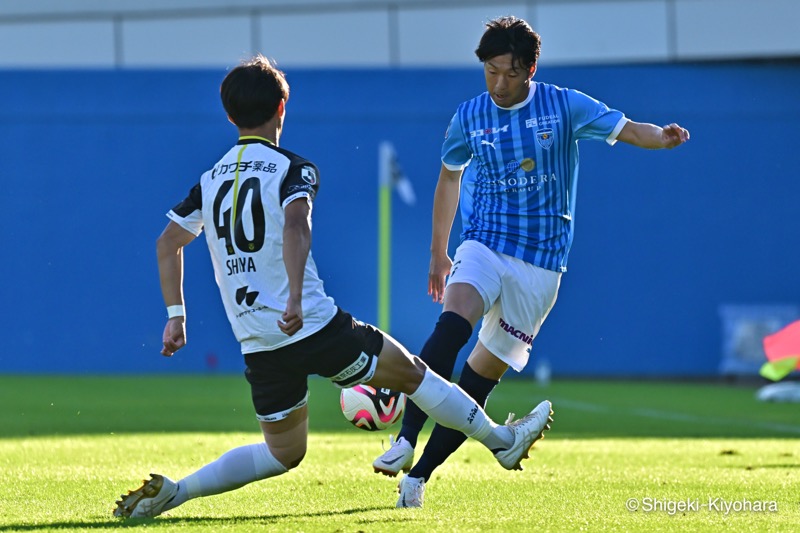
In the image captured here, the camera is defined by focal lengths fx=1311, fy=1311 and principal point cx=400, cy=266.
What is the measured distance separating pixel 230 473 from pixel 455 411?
90cm

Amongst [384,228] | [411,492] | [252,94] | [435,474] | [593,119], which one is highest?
[252,94]

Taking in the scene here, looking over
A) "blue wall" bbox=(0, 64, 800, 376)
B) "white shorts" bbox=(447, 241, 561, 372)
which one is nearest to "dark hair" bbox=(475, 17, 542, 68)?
"white shorts" bbox=(447, 241, 561, 372)

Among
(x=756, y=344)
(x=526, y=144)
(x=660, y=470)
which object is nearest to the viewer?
(x=526, y=144)

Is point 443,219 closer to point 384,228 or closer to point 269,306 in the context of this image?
point 269,306

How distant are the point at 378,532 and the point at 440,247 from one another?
1836 millimetres

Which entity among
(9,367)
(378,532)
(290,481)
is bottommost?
(9,367)

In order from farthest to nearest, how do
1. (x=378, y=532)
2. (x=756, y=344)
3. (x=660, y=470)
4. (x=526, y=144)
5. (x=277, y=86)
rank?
(x=756, y=344) < (x=660, y=470) < (x=526, y=144) < (x=277, y=86) < (x=378, y=532)

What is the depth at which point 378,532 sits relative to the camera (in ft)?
14.4

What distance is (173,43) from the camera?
74.1 feet

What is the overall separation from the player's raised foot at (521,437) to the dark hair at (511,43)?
1485mm

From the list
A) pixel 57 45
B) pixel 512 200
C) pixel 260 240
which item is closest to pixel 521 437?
pixel 512 200

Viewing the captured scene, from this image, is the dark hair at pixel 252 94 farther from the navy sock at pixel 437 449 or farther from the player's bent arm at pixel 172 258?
the navy sock at pixel 437 449

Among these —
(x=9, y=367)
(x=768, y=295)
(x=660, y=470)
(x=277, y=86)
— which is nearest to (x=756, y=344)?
(x=768, y=295)

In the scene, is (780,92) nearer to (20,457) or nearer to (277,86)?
(20,457)
